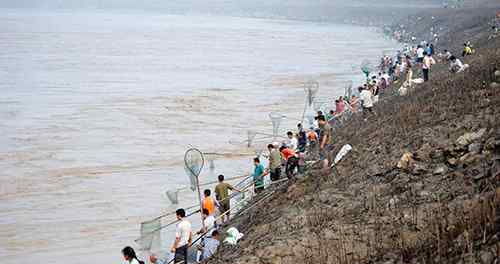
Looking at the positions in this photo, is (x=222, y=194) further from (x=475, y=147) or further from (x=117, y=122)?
(x=117, y=122)

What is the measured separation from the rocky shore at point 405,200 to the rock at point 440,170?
2cm

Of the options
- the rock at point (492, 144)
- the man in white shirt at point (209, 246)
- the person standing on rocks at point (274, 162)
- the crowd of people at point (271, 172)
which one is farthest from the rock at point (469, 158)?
the person standing on rocks at point (274, 162)

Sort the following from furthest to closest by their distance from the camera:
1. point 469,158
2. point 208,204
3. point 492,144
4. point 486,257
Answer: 1. point 208,204
2. point 469,158
3. point 492,144
4. point 486,257

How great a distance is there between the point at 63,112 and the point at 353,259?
23.8 metres

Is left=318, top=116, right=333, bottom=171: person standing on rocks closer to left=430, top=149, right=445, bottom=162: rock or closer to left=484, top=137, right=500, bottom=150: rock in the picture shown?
left=430, top=149, right=445, bottom=162: rock

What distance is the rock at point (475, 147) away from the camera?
988cm

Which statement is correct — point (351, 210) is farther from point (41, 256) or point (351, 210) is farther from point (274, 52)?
point (274, 52)

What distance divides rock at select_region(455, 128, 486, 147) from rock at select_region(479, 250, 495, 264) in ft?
14.4

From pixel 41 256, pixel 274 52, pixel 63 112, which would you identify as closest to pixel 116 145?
pixel 63 112

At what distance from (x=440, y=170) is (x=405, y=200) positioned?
107 centimetres

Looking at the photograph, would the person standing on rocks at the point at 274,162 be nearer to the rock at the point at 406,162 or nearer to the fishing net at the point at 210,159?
the rock at the point at 406,162

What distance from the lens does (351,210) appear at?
9.62 metres

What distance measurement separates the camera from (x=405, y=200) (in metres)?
9.26

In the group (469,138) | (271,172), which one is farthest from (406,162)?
(271,172)
